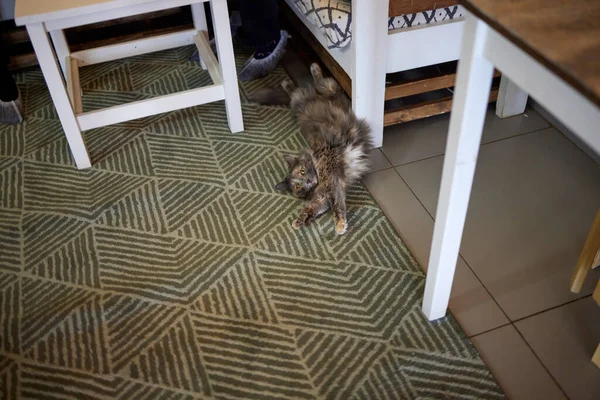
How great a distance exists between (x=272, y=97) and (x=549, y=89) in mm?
1351

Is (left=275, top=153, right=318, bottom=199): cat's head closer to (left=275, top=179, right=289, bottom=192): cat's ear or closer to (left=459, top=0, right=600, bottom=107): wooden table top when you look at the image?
(left=275, top=179, right=289, bottom=192): cat's ear

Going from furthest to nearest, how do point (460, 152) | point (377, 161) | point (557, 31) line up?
point (377, 161)
point (460, 152)
point (557, 31)

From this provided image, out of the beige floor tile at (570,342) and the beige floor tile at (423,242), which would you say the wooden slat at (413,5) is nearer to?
the beige floor tile at (423,242)

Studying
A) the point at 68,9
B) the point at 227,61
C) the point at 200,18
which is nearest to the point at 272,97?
the point at 227,61

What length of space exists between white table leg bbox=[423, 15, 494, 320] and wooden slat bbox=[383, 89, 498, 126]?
0.72m

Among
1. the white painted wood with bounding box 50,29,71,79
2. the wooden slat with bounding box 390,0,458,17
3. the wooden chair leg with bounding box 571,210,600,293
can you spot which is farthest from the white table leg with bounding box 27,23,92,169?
the wooden chair leg with bounding box 571,210,600,293

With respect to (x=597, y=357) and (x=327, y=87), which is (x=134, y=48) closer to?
(x=327, y=87)

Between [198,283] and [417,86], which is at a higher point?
[417,86]

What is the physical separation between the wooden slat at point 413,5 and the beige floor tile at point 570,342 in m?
0.86

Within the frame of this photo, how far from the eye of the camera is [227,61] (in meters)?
1.70

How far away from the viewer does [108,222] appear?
159 cm

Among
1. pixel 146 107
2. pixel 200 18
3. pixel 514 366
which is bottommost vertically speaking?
pixel 514 366

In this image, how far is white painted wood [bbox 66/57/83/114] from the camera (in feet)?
5.69

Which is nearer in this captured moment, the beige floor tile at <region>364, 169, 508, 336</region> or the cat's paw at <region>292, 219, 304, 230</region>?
the beige floor tile at <region>364, 169, 508, 336</region>
